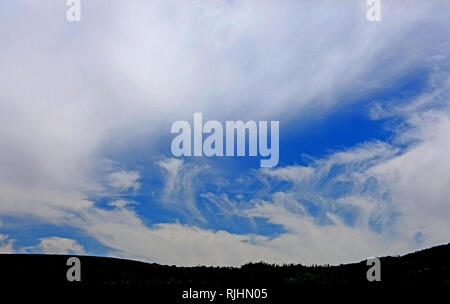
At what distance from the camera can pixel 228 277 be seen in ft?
88.1

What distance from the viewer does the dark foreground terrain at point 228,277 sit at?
23156mm

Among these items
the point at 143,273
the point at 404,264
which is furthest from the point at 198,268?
the point at 404,264

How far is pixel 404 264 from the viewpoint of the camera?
93.6 feet

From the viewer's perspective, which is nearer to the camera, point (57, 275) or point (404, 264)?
point (57, 275)

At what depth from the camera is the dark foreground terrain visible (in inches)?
912
